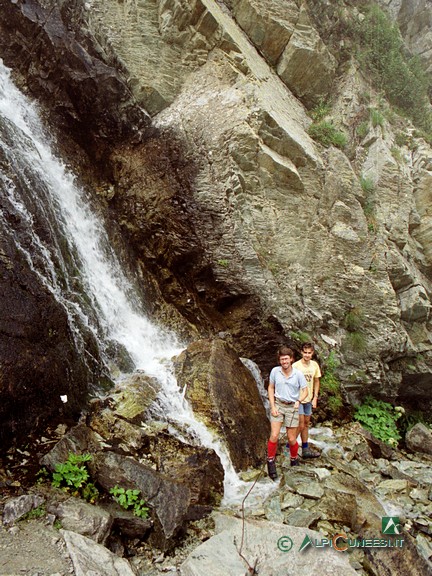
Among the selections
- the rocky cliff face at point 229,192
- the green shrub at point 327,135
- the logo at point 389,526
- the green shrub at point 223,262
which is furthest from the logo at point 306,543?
the green shrub at point 327,135

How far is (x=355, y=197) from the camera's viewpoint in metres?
11.3

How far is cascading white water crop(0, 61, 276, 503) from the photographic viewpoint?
282 inches

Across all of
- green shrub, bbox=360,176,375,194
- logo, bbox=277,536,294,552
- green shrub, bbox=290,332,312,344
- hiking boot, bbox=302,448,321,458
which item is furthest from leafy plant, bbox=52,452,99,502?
green shrub, bbox=360,176,375,194

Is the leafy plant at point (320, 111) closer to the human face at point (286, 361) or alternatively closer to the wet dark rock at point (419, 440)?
the wet dark rock at point (419, 440)

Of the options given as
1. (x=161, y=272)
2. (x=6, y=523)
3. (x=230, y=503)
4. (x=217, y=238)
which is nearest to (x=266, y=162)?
(x=217, y=238)

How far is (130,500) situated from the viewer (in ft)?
15.4

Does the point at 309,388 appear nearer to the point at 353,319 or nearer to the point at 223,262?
the point at 223,262

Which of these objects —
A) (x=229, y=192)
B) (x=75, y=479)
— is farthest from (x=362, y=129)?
(x=75, y=479)

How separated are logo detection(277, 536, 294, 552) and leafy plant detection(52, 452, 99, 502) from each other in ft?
7.29

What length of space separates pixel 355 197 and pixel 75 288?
795 cm

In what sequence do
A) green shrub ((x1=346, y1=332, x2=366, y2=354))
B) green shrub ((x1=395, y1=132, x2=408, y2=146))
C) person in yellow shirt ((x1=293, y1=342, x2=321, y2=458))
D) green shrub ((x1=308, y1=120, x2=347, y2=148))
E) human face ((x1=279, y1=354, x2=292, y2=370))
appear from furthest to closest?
green shrub ((x1=395, y1=132, x2=408, y2=146)) → green shrub ((x1=308, y1=120, x2=347, y2=148)) → green shrub ((x1=346, y1=332, x2=366, y2=354)) → person in yellow shirt ((x1=293, y1=342, x2=321, y2=458)) → human face ((x1=279, y1=354, x2=292, y2=370))

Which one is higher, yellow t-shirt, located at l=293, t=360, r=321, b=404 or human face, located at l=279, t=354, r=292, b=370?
human face, located at l=279, t=354, r=292, b=370

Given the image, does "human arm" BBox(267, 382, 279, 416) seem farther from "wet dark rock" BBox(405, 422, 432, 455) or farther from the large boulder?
"wet dark rock" BBox(405, 422, 432, 455)

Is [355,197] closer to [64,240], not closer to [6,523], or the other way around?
[64,240]
